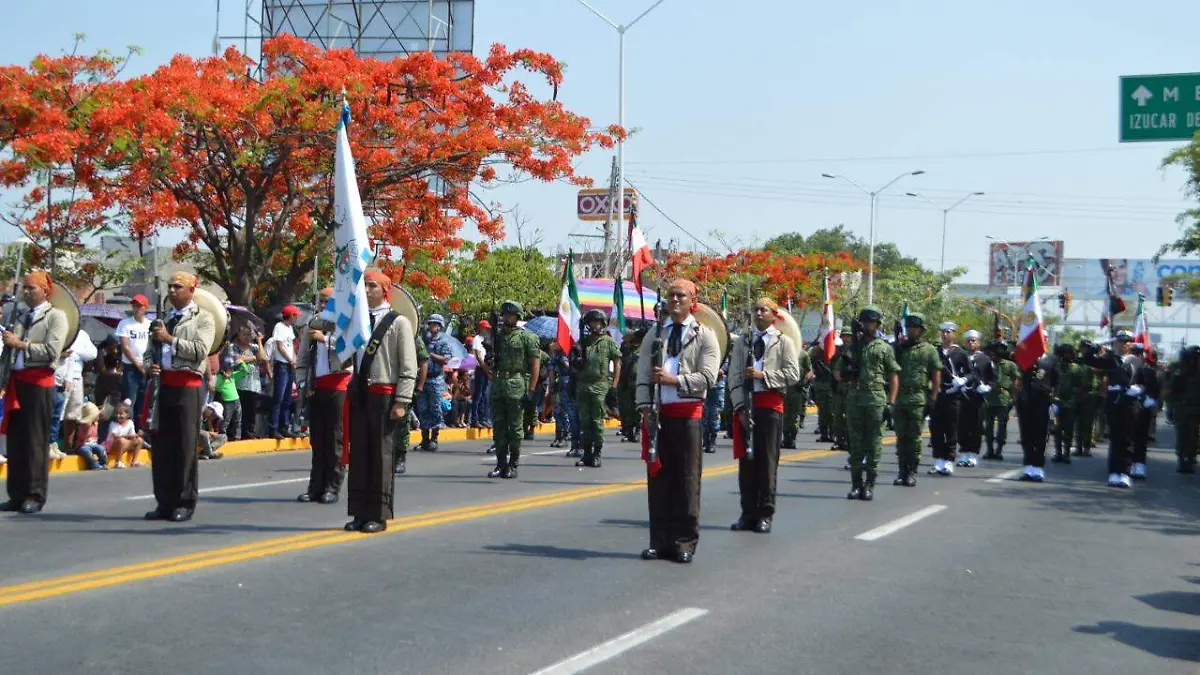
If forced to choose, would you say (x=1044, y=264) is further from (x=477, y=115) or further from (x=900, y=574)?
(x=900, y=574)

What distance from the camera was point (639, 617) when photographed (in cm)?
744

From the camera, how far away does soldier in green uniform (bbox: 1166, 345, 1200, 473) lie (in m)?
19.7

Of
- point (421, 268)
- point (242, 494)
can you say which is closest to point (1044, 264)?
point (421, 268)

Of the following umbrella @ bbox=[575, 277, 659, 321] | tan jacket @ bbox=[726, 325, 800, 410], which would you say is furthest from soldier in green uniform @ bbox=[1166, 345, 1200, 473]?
umbrella @ bbox=[575, 277, 659, 321]

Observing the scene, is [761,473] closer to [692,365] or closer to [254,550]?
[692,365]

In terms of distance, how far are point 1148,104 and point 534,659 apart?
19.9 metres

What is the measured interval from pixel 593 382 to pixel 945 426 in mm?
Answer: 4733

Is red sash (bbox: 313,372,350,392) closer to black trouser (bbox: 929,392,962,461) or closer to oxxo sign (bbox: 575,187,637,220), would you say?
black trouser (bbox: 929,392,962,461)

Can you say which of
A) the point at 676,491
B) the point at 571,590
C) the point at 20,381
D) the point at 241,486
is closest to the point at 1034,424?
the point at 676,491

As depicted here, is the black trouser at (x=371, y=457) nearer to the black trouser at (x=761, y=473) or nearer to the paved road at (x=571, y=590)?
the paved road at (x=571, y=590)

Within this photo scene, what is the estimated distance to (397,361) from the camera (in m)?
10.4

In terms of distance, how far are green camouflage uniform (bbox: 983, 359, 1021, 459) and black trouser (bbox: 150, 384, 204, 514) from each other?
544 inches

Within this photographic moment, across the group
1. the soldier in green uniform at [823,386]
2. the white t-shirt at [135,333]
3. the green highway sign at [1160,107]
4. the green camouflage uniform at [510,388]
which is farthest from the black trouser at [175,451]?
the green highway sign at [1160,107]

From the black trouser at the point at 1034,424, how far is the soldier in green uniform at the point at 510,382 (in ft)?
21.2
